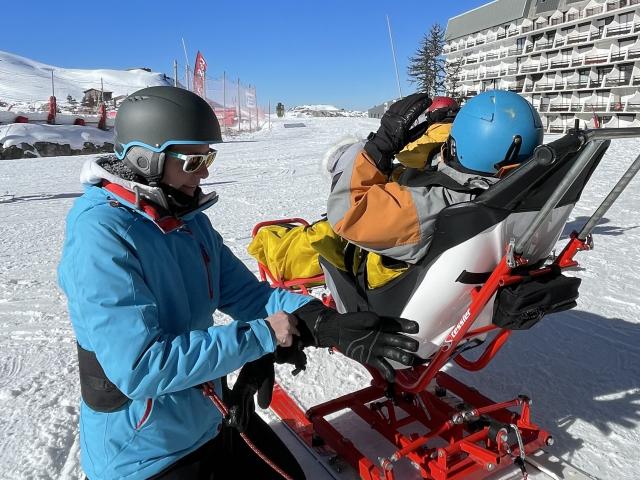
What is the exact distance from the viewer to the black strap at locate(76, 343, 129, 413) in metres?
1.77

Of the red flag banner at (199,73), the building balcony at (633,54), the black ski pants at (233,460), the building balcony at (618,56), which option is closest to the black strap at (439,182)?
the black ski pants at (233,460)

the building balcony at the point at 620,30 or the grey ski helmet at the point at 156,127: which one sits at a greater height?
the building balcony at the point at 620,30

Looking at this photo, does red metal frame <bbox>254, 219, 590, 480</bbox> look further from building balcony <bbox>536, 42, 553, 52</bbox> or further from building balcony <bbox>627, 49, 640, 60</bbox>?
building balcony <bbox>536, 42, 553, 52</bbox>

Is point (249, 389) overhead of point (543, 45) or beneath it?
beneath

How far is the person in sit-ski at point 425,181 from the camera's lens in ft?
7.52

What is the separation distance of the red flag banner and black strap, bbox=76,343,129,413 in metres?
33.7

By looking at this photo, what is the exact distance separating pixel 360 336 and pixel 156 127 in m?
1.05

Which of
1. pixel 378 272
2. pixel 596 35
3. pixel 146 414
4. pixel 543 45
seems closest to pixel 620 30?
pixel 596 35

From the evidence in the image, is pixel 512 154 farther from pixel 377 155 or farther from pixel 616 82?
pixel 616 82

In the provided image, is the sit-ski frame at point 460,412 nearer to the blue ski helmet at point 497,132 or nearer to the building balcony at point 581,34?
the blue ski helmet at point 497,132

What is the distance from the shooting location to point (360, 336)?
2004 mm

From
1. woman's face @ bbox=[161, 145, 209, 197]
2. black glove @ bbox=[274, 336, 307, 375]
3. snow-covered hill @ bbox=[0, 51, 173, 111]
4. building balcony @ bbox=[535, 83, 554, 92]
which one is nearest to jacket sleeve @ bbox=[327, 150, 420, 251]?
black glove @ bbox=[274, 336, 307, 375]

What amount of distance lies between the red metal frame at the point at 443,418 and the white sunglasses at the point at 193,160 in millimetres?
1269

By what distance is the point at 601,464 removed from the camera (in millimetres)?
2863
